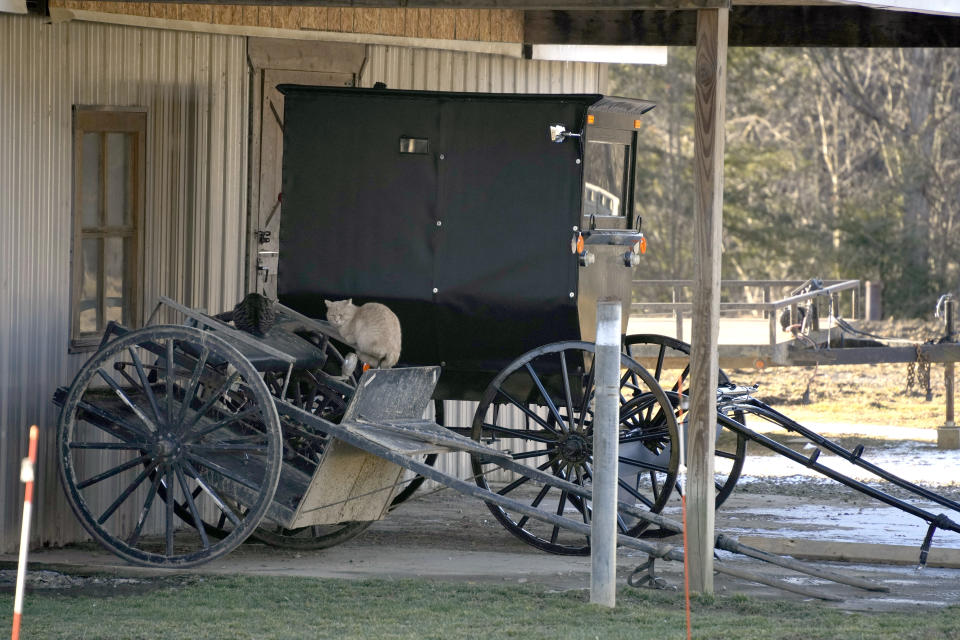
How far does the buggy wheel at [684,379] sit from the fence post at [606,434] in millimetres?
1296

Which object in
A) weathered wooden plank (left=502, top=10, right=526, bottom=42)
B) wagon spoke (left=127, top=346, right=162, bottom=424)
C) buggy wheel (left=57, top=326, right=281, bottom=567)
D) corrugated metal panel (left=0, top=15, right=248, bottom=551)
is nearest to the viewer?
buggy wheel (left=57, top=326, right=281, bottom=567)

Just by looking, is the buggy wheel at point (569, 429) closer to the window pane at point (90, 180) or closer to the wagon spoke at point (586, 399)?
the wagon spoke at point (586, 399)

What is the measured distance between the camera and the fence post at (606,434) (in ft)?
22.0

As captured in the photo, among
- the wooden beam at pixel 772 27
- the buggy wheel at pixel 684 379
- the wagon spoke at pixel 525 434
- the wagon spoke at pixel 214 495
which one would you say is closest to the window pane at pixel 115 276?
the wagon spoke at pixel 214 495

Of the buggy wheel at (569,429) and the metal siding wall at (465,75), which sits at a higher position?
the metal siding wall at (465,75)

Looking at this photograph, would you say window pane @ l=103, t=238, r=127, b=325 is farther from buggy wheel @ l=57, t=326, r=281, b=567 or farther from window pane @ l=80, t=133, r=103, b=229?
buggy wheel @ l=57, t=326, r=281, b=567

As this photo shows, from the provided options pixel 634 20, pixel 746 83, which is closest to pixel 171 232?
pixel 634 20

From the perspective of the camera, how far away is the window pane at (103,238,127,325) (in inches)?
361

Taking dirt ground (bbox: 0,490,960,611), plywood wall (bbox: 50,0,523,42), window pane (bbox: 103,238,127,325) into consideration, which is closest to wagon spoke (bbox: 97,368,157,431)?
dirt ground (bbox: 0,490,960,611)

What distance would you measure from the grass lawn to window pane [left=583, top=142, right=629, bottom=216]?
8.98ft

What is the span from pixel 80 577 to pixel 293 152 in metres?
2.95

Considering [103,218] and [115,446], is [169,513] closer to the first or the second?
[115,446]

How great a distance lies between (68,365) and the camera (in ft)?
28.8

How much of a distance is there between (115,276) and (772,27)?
505 cm
